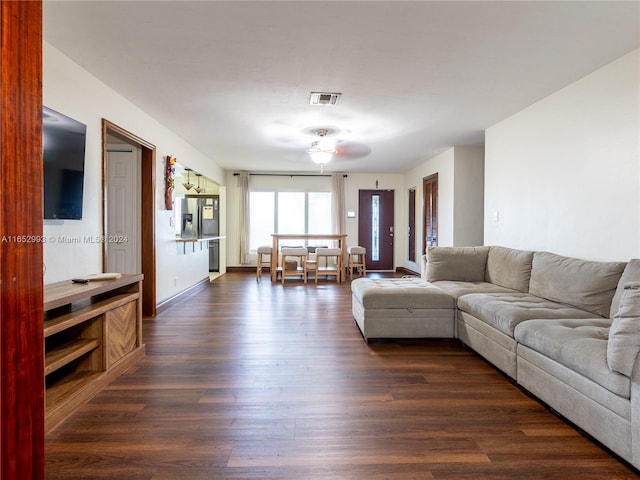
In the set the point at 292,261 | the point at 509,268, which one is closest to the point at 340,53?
the point at 509,268

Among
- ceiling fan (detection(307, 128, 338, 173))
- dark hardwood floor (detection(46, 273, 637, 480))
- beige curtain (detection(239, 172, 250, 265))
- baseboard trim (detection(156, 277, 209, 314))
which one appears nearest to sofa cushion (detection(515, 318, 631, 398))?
dark hardwood floor (detection(46, 273, 637, 480))

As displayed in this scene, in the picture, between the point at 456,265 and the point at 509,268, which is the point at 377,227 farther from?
the point at 509,268

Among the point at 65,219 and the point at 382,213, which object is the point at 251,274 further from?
the point at 65,219

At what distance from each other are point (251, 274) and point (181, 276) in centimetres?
289

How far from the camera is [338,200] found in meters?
8.59

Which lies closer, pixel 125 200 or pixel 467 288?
pixel 467 288

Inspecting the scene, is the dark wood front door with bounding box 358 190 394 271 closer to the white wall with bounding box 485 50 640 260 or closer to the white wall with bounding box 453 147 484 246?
the white wall with bounding box 453 147 484 246

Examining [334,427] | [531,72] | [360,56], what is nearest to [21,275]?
[334,427]

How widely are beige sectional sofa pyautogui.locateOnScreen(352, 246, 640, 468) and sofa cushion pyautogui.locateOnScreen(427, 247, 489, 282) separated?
12 millimetres

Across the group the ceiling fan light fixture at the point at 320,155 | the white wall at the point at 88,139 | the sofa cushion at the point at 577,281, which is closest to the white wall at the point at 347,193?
the ceiling fan light fixture at the point at 320,155

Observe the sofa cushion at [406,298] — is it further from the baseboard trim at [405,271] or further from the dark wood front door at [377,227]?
the dark wood front door at [377,227]

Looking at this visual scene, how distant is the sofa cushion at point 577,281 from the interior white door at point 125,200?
4.45m

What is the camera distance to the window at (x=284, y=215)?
8.73 m

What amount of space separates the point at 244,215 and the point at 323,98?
17.6 feet
